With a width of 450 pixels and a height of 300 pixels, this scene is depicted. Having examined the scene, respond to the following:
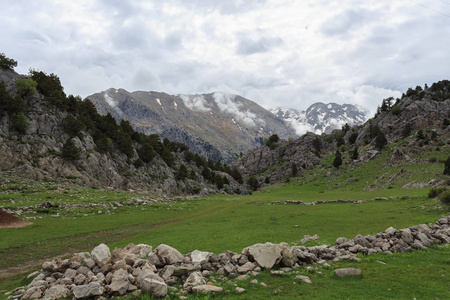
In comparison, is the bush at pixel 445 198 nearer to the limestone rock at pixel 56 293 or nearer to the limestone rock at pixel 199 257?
the limestone rock at pixel 199 257

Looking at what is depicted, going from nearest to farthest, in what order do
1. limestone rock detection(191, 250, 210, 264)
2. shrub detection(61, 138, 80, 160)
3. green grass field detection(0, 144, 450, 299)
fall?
green grass field detection(0, 144, 450, 299), limestone rock detection(191, 250, 210, 264), shrub detection(61, 138, 80, 160)

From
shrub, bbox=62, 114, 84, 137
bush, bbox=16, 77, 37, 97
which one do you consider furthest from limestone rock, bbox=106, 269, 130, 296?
bush, bbox=16, 77, 37, 97

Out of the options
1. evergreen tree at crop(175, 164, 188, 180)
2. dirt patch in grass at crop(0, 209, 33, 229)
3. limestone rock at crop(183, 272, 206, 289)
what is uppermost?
limestone rock at crop(183, 272, 206, 289)

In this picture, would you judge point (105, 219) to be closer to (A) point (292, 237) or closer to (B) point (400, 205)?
(A) point (292, 237)

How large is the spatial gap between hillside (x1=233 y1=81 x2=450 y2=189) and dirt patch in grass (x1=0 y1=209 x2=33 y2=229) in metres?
72.2

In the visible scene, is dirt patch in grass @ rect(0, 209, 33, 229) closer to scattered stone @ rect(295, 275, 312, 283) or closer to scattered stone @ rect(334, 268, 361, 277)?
scattered stone @ rect(295, 275, 312, 283)

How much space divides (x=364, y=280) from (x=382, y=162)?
98028mm

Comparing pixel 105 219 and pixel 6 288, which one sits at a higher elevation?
pixel 6 288

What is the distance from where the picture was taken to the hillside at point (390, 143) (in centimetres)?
8519

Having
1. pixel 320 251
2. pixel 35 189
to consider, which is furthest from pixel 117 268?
pixel 35 189

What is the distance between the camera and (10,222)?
27.6 meters

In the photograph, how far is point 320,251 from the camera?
15.1 meters

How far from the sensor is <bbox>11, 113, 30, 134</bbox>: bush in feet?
210

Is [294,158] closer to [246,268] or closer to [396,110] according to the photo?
[396,110]
